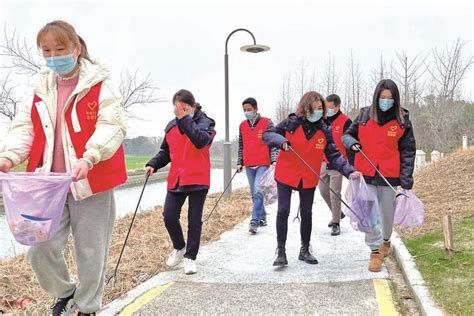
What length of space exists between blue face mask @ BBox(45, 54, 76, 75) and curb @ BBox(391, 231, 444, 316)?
2.82 metres

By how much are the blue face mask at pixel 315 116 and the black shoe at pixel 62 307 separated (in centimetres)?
287

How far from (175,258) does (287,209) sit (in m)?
1.29

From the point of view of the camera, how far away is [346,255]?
5.39 metres

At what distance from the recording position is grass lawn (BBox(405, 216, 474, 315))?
3336 mm

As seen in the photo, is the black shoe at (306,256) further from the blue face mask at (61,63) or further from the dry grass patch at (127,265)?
the blue face mask at (61,63)

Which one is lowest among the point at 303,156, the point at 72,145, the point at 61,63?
the point at 303,156

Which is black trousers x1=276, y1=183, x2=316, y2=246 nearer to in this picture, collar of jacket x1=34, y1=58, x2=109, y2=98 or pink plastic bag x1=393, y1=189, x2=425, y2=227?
pink plastic bag x1=393, y1=189, x2=425, y2=227

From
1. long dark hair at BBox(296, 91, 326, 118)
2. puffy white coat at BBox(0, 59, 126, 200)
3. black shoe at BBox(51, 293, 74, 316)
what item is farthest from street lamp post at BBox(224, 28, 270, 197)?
puffy white coat at BBox(0, 59, 126, 200)

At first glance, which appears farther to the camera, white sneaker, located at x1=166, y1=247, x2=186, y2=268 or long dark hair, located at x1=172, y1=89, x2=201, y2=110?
white sneaker, located at x1=166, y1=247, x2=186, y2=268

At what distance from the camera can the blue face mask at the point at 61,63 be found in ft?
9.59

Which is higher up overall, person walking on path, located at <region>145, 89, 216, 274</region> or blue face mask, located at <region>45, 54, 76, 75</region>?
blue face mask, located at <region>45, 54, 76, 75</region>

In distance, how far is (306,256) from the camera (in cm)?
506

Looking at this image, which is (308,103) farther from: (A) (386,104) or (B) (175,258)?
(B) (175,258)

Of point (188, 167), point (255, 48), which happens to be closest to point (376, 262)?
point (188, 167)
